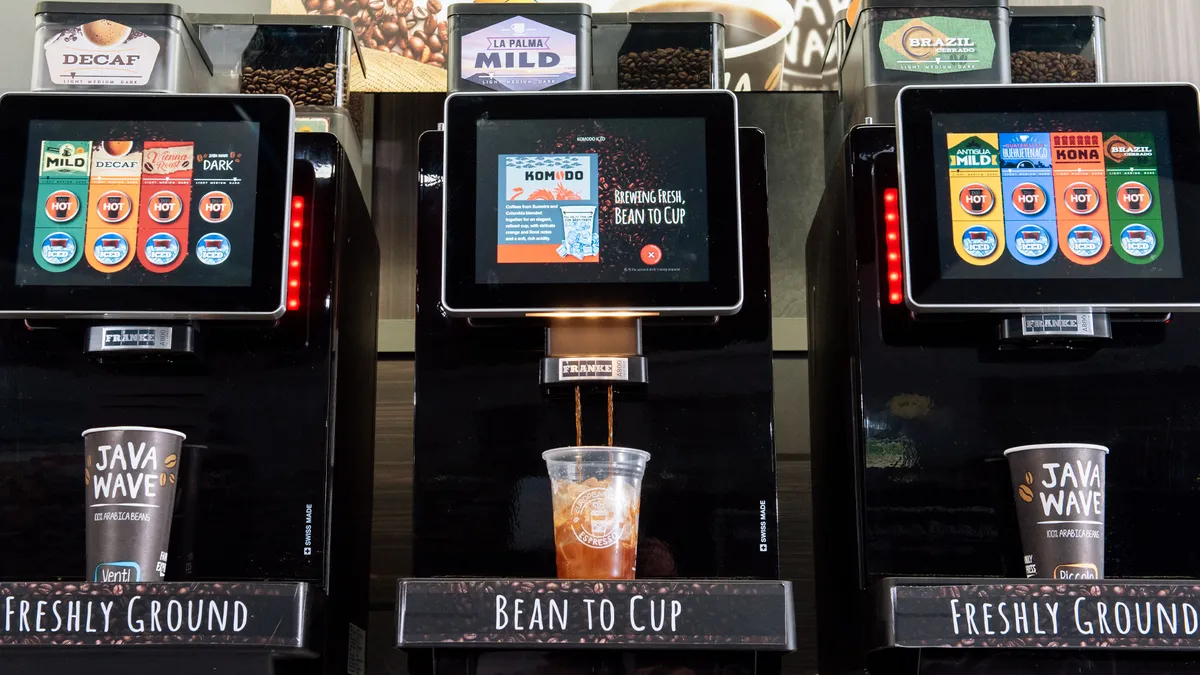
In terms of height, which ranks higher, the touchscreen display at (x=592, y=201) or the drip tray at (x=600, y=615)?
the touchscreen display at (x=592, y=201)

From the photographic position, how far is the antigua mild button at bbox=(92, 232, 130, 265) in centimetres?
150

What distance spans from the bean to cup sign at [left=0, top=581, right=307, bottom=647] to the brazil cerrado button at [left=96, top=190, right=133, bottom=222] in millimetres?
A: 451

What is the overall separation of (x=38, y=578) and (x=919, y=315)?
109 centimetres

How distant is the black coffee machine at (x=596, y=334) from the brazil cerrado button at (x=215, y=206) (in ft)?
0.84

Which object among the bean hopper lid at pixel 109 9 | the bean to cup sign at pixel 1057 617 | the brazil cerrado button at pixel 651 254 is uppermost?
the bean hopper lid at pixel 109 9

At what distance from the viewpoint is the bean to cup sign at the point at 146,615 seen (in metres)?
1.29

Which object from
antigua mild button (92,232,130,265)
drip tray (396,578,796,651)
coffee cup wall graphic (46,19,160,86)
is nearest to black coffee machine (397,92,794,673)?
drip tray (396,578,796,651)

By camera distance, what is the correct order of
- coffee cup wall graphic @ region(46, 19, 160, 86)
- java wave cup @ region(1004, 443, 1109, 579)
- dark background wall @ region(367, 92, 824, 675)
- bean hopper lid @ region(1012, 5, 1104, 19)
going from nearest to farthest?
java wave cup @ region(1004, 443, 1109, 579), coffee cup wall graphic @ region(46, 19, 160, 86), bean hopper lid @ region(1012, 5, 1104, 19), dark background wall @ region(367, 92, 824, 675)

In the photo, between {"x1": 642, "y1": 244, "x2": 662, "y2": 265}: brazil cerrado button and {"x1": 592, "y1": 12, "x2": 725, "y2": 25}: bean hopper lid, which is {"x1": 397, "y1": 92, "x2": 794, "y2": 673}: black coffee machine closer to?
{"x1": 642, "y1": 244, "x2": 662, "y2": 265}: brazil cerrado button

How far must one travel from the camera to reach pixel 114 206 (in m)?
1.52

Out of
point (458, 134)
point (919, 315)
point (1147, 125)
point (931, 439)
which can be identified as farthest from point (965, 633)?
point (458, 134)

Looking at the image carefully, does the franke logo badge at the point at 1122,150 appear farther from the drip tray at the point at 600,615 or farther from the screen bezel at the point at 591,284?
the drip tray at the point at 600,615

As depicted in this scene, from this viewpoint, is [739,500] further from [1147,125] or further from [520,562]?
[1147,125]

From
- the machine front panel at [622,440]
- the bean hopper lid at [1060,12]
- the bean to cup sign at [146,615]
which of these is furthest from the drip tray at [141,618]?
the bean hopper lid at [1060,12]
